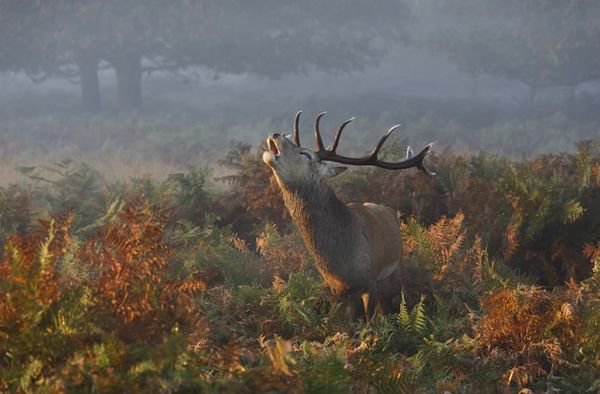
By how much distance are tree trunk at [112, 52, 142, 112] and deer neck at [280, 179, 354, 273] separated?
3108 cm

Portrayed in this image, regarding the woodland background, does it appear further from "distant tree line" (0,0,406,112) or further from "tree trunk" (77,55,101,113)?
"tree trunk" (77,55,101,113)

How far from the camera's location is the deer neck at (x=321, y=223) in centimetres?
539

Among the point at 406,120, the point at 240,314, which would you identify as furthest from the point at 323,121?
the point at 240,314

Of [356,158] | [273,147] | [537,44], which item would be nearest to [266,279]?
[356,158]

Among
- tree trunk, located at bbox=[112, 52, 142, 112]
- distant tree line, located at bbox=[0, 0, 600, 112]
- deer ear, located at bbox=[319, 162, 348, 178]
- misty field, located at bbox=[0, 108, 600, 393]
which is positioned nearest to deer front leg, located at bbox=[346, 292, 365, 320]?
misty field, located at bbox=[0, 108, 600, 393]

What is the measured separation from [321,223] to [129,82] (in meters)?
32.1

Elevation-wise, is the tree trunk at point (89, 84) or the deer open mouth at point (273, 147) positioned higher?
the deer open mouth at point (273, 147)

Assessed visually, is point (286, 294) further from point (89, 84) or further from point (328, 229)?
point (89, 84)

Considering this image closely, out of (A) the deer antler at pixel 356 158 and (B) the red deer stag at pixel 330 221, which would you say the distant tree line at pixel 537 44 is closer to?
(A) the deer antler at pixel 356 158

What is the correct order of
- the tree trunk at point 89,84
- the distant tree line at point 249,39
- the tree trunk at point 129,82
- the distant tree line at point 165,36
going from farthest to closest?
the tree trunk at point 129,82
the tree trunk at point 89,84
the distant tree line at point 249,39
the distant tree line at point 165,36

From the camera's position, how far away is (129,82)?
118 ft

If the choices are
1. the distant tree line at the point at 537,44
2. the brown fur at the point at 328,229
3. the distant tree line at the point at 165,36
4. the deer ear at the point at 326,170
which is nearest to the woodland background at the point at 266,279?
the brown fur at the point at 328,229

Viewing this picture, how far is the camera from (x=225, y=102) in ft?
136

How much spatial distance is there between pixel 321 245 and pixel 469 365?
1373mm
